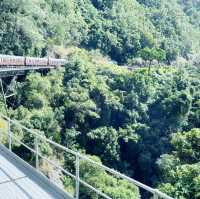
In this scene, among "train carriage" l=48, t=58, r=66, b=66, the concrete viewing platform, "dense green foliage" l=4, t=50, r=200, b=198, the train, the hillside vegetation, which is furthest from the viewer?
"train carriage" l=48, t=58, r=66, b=66

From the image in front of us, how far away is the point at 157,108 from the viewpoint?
3841 cm

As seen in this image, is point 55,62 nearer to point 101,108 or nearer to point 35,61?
point 35,61

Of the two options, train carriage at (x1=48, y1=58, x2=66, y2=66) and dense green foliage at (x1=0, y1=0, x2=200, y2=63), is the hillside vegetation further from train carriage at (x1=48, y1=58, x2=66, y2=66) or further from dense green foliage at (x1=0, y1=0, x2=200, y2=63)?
train carriage at (x1=48, y1=58, x2=66, y2=66)

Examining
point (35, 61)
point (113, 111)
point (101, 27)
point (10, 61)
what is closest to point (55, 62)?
point (35, 61)

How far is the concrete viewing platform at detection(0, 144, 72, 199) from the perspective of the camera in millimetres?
6680

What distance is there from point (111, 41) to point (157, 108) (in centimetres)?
2439

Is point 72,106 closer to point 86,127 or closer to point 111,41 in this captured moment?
point 86,127

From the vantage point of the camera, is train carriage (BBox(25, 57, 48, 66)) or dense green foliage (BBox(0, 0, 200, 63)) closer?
train carriage (BBox(25, 57, 48, 66))

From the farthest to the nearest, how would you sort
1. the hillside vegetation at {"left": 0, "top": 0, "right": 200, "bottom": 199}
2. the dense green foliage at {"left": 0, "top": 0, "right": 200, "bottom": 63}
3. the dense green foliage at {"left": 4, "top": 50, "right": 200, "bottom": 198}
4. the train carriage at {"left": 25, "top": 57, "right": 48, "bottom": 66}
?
the dense green foliage at {"left": 0, "top": 0, "right": 200, "bottom": 63} < the train carriage at {"left": 25, "top": 57, "right": 48, "bottom": 66} < the dense green foliage at {"left": 4, "top": 50, "right": 200, "bottom": 198} < the hillside vegetation at {"left": 0, "top": 0, "right": 200, "bottom": 199}

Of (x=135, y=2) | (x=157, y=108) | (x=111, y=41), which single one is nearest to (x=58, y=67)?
(x=157, y=108)

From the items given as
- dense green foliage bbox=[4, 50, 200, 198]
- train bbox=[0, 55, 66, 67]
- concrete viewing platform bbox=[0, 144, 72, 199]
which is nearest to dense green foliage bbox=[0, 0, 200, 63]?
train bbox=[0, 55, 66, 67]

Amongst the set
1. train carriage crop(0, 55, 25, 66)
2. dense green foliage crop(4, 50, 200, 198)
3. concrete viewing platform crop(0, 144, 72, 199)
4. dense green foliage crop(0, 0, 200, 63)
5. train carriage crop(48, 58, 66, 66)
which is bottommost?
dense green foliage crop(4, 50, 200, 198)

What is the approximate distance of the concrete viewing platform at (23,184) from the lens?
6.68m

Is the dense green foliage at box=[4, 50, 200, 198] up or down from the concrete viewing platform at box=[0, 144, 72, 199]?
down
